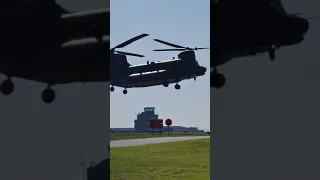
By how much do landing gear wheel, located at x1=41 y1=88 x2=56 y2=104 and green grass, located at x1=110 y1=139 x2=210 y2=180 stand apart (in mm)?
2461

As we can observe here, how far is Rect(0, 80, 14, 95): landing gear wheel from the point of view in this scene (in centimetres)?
284

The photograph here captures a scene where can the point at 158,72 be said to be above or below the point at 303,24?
above

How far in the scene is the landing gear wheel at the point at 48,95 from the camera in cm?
282

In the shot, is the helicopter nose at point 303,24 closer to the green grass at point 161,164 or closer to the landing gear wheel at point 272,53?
the landing gear wheel at point 272,53

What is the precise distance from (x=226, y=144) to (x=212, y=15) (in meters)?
0.89

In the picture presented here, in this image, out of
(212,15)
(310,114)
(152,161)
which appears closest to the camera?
(310,114)

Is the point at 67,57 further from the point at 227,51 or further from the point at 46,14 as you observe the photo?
the point at 227,51

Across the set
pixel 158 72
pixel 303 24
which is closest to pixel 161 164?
pixel 303 24

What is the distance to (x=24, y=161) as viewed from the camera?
2.83 m

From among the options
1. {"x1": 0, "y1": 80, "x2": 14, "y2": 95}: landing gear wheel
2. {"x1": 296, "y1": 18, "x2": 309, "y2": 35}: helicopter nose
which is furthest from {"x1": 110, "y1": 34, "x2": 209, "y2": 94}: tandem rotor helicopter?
{"x1": 296, "y1": 18, "x2": 309, "y2": 35}: helicopter nose

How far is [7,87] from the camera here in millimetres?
2848

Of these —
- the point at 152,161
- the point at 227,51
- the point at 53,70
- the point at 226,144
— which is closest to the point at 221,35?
the point at 227,51

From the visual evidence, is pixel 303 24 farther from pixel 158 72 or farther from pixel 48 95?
pixel 158 72

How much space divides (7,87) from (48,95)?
0.99ft
